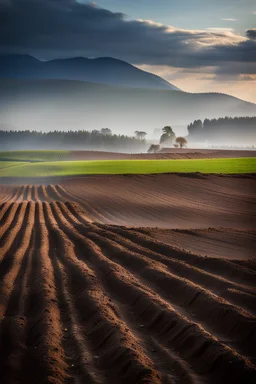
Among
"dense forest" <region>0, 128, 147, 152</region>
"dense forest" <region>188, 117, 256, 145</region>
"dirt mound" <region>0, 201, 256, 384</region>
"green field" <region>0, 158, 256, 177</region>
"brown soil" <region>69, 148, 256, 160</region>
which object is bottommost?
"dirt mound" <region>0, 201, 256, 384</region>

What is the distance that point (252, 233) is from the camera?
51.7 feet

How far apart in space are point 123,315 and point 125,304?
565 mm

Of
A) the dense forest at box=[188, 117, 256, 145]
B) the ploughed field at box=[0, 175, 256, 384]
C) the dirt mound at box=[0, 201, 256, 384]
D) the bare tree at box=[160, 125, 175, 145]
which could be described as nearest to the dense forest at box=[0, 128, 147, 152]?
the bare tree at box=[160, 125, 175, 145]

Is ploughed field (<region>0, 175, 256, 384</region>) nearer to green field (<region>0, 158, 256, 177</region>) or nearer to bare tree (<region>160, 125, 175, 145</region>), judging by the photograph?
green field (<region>0, 158, 256, 177</region>)

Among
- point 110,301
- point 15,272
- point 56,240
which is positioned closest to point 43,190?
point 56,240

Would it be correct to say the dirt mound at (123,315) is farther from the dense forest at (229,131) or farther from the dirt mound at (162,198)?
the dense forest at (229,131)

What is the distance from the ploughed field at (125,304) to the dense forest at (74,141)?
133482mm

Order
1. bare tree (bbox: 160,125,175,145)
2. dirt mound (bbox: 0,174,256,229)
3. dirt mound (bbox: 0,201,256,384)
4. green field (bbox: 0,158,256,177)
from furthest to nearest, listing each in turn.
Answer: bare tree (bbox: 160,125,175,145) < green field (bbox: 0,158,256,177) < dirt mound (bbox: 0,174,256,229) < dirt mound (bbox: 0,201,256,384)

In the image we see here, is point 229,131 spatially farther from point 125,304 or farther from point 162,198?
point 125,304

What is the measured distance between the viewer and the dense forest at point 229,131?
16412cm

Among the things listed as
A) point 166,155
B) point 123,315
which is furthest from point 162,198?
point 166,155

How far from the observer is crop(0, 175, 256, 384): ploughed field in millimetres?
5961

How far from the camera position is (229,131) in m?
168

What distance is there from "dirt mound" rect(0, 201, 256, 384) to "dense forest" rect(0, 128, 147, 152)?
13722 centimetres
